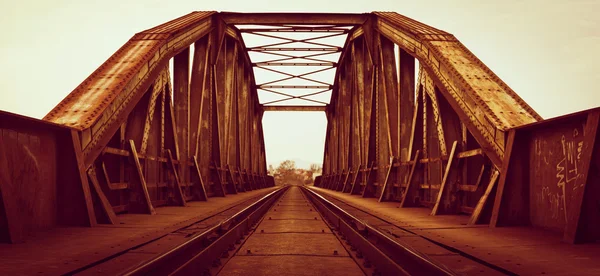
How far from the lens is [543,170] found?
6.96 meters

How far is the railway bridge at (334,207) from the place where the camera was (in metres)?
5.01

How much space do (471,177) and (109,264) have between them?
7019 millimetres

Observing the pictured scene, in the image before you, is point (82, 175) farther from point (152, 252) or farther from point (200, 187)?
point (200, 187)

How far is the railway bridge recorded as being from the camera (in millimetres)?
5009

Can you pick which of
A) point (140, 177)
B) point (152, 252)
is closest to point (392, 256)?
point (152, 252)

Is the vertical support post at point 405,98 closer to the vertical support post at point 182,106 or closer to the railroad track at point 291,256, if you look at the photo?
the vertical support post at point 182,106

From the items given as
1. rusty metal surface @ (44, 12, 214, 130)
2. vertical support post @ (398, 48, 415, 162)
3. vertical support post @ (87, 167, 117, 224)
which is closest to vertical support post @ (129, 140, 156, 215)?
rusty metal surface @ (44, 12, 214, 130)

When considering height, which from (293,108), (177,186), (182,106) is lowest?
(177,186)

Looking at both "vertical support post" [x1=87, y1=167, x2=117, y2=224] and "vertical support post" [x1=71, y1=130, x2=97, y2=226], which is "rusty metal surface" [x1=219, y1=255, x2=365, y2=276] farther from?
"vertical support post" [x1=87, y1=167, x2=117, y2=224]

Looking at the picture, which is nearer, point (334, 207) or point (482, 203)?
point (482, 203)

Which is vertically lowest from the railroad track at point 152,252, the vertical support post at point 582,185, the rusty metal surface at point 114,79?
the railroad track at point 152,252

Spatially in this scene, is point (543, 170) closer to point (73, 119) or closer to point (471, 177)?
point (471, 177)

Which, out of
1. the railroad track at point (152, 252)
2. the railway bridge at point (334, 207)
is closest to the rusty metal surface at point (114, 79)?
the railway bridge at point (334, 207)

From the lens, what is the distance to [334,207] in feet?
38.7
